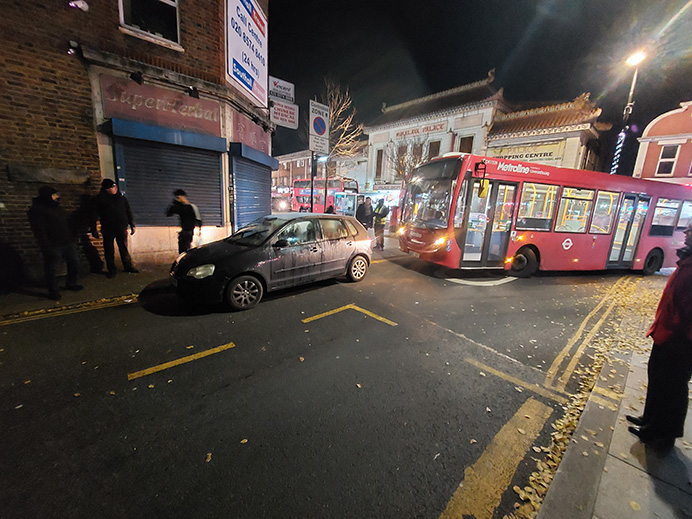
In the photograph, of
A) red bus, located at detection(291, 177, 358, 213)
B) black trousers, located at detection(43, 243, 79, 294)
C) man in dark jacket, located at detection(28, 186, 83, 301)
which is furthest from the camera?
red bus, located at detection(291, 177, 358, 213)

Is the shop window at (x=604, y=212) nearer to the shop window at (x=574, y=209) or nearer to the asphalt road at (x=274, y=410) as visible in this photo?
the shop window at (x=574, y=209)

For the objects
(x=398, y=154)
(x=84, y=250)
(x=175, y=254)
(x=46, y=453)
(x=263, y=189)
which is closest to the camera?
(x=46, y=453)

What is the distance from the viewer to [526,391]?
3336 mm

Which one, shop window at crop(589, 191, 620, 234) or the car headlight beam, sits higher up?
shop window at crop(589, 191, 620, 234)

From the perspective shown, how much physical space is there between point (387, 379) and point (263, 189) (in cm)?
1018

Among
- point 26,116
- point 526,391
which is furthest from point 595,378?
point 26,116

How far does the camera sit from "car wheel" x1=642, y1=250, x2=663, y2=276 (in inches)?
399

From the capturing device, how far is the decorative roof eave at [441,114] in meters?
23.3

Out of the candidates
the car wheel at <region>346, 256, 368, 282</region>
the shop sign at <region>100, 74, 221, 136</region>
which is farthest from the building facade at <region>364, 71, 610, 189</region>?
the car wheel at <region>346, 256, 368, 282</region>

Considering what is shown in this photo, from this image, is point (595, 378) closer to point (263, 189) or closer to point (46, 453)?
point (46, 453)

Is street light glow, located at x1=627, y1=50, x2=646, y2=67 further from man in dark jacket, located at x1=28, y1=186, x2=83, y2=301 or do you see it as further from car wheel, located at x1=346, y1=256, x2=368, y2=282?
man in dark jacket, located at x1=28, y1=186, x2=83, y2=301

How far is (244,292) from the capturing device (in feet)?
16.8

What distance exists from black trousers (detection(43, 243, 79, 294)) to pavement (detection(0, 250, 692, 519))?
7.63m

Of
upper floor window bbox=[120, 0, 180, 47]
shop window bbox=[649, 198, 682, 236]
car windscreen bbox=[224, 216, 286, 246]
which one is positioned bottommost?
car windscreen bbox=[224, 216, 286, 246]
